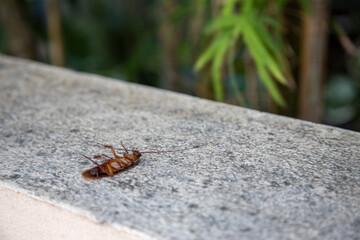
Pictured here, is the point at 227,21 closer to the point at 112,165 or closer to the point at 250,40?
the point at 250,40

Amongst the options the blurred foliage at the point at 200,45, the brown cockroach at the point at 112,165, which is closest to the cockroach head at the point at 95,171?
the brown cockroach at the point at 112,165

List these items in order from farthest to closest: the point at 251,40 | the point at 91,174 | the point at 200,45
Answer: the point at 200,45, the point at 251,40, the point at 91,174

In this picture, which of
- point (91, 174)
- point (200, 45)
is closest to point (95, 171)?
point (91, 174)

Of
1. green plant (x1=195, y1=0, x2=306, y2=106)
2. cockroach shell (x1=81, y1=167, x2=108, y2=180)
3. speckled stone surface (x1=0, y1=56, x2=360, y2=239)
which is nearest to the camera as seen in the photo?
speckled stone surface (x1=0, y1=56, x2=360, y2=239)

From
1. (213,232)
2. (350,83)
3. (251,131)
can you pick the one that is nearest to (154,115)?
(251,131)

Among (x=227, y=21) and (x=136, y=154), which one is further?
(x=227, y=21)

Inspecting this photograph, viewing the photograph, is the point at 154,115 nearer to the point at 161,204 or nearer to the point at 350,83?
the point at 161,204

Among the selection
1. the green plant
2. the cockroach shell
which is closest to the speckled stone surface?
the cockroach shell

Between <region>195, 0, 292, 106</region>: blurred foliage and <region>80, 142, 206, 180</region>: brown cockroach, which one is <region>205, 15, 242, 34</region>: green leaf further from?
<region>80, 142, 206, 180</region>: brown cockroach

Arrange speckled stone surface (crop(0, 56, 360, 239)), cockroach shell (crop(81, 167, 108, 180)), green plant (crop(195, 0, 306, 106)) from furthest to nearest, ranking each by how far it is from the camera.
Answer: green plant (crop(195, 0, 306, 106)) → cockroach shell (crop(81, 167, 108, 180)) → speckled stone surface (crop(0, 56, 360, 239))
